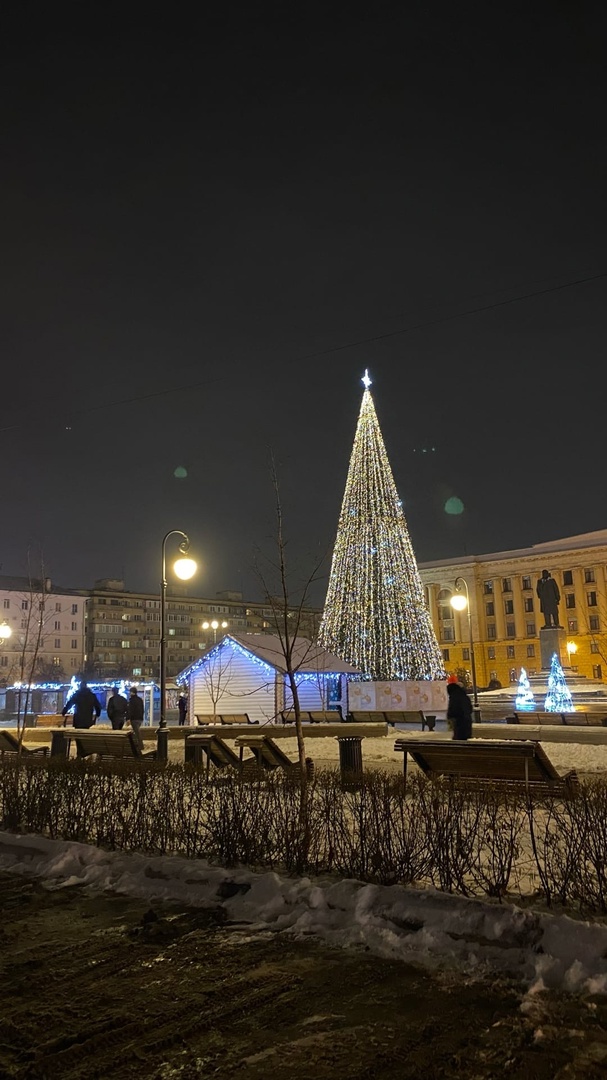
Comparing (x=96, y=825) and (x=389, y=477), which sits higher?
(x=389, y=477)

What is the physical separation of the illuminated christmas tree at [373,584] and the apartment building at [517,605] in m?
60.3

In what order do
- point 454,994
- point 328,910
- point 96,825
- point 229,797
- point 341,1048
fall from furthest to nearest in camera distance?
1. point 96,825
2. point 229,797
3. point 328,910
4. point 454,994
5. point 341,1048

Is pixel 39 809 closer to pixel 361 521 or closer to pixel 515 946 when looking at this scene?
pixel 515 946

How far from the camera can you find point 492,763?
9555 millimetres

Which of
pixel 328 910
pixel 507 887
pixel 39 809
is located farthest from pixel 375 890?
pixel 39 809

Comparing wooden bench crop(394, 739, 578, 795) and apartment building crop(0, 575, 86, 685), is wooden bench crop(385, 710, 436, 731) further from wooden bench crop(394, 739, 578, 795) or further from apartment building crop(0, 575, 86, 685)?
apartment building crop(0, 575, 86, 685)

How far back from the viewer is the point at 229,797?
7.59 metres

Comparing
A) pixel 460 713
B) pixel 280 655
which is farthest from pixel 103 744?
pixel 280 655

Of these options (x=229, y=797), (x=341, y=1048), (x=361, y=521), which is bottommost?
(x=341, y=1048)

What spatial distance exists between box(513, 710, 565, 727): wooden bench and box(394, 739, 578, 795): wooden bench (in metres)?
16.7

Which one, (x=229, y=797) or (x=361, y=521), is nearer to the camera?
(x=229, y=797)

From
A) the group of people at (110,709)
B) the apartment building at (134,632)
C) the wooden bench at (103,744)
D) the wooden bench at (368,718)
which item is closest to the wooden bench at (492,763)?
the wooden bench at (103,744)

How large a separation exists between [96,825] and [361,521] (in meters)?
26.2

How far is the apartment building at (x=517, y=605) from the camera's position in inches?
3661
